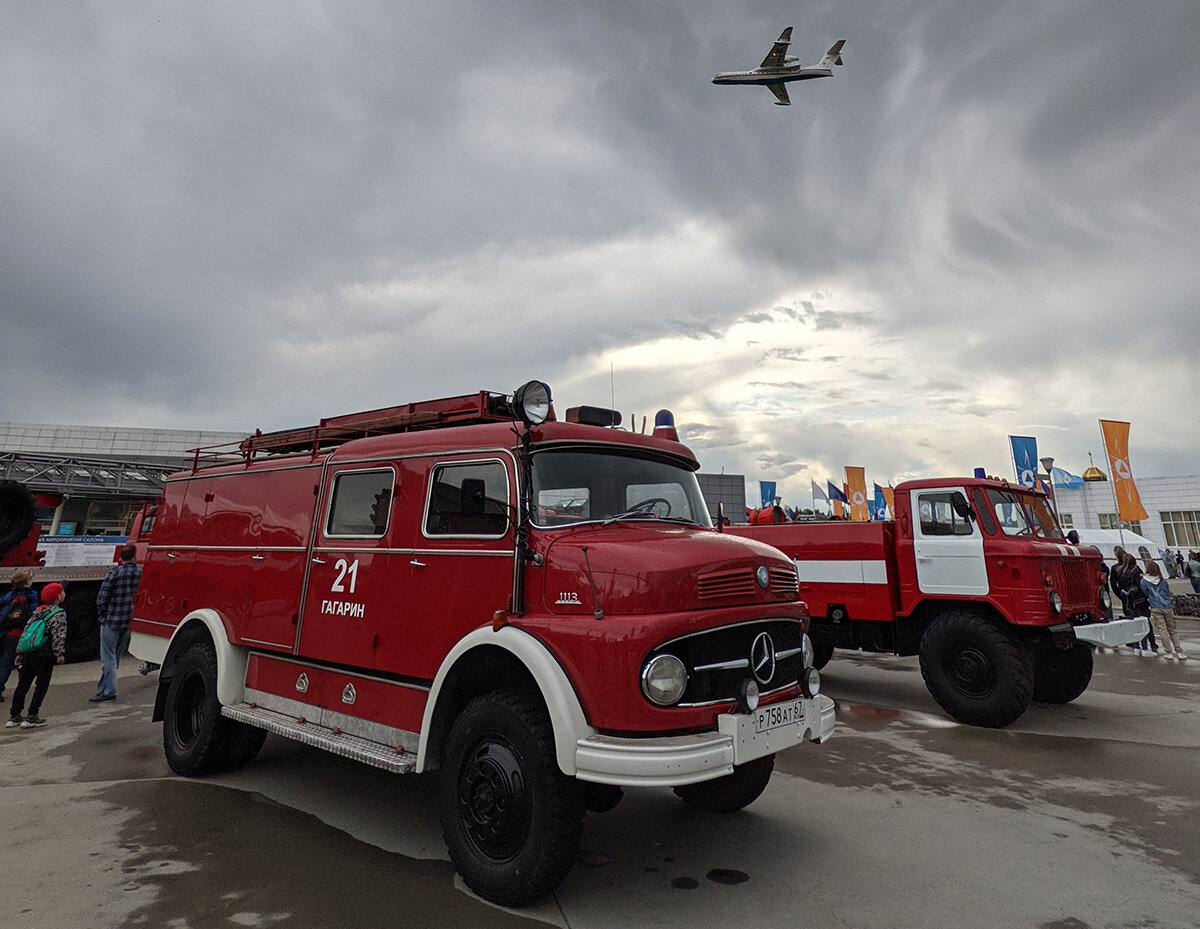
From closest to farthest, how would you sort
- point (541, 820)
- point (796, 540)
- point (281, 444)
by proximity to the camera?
point (541, 820) < point (281, 444) < point (796, 540)

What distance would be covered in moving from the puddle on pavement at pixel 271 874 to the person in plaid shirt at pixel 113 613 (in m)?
4.48

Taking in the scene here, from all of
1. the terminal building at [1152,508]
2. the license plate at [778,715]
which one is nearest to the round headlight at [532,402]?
the license plate at [778,715]

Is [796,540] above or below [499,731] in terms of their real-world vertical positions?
above

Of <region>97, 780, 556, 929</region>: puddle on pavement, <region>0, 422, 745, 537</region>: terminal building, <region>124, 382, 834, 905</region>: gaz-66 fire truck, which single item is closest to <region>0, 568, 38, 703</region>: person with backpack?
<region>124, 382, 834, 905</region>: gaz-66 fire truck

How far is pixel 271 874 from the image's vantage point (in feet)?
12.3

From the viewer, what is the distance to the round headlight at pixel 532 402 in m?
3.84

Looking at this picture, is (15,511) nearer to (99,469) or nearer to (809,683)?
(99,469)

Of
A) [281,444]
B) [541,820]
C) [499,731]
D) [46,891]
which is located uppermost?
[281,444]

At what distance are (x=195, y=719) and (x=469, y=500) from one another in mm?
3880

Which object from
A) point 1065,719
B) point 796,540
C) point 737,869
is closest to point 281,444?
point 737,869

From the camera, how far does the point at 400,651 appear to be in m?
4.16

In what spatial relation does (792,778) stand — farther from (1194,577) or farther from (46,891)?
(1194,577)

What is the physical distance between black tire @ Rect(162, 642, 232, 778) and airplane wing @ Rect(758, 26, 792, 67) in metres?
20.4

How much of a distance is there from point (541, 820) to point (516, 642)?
872mm
